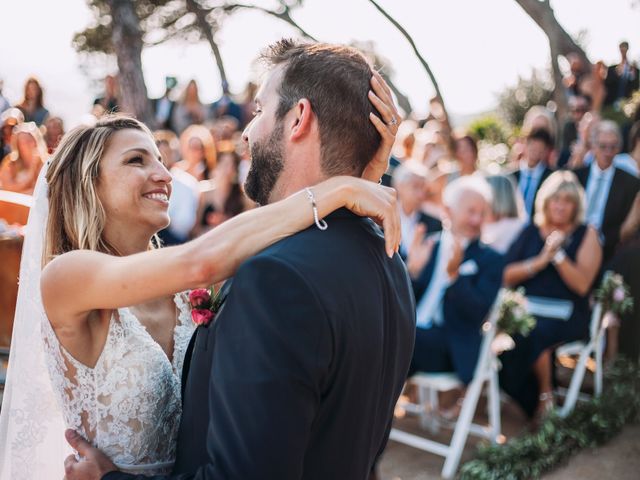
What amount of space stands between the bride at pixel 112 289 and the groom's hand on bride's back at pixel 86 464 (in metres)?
0.07

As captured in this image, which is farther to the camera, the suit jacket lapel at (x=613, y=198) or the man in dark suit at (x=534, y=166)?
the man in dark suit at (x=534, y=166)

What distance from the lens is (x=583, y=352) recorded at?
17.6 feet

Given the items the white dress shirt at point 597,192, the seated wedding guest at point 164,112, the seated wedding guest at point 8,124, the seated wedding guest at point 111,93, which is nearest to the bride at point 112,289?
the white dress shirt at point 597,192

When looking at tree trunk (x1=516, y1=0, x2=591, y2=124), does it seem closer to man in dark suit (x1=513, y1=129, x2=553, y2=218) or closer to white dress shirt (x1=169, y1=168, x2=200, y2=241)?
man in dark suit (x1=513, y1=129, x2=553, y2=218)

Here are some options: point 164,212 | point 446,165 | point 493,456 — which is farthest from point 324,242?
point 446,165

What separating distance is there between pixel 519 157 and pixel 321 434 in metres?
7.08

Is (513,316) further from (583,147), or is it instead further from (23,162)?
(23,162)

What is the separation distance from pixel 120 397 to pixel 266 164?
852 mm

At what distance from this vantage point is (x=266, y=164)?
168 centimetres

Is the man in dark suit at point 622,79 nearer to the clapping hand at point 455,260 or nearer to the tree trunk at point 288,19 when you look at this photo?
the clapping hand at point 455,260

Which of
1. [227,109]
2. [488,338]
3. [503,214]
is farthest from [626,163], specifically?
[227,109]

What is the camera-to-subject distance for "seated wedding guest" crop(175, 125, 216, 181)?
7984 mm

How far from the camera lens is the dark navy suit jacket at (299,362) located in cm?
133

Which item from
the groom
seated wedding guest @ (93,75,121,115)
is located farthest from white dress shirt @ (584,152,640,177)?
seated wedding guest @ (93,75,121,115)
